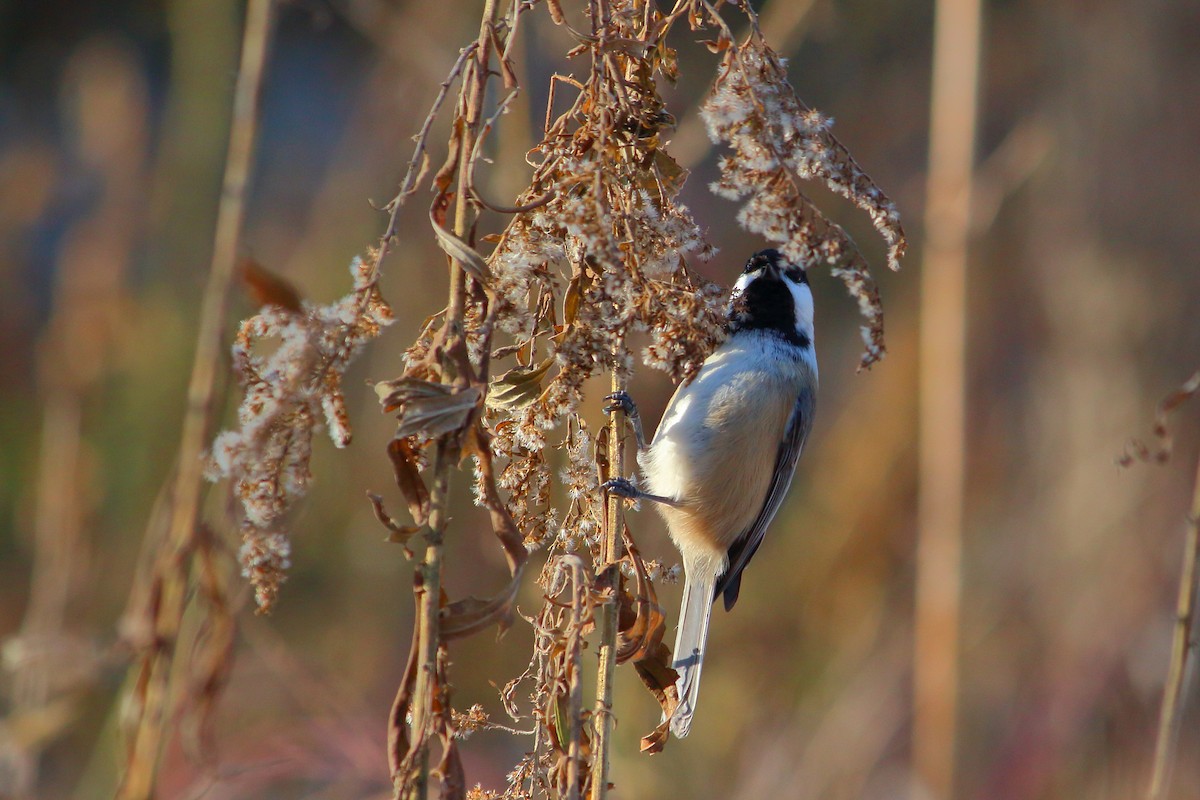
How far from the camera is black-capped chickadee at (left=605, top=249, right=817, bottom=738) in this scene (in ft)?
7.58

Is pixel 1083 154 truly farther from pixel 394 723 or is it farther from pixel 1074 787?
pixel 394 723

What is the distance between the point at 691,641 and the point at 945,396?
2.96 feet

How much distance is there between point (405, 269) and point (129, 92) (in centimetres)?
112

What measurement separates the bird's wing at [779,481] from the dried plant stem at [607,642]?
4.16 ft

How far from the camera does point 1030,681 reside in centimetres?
400

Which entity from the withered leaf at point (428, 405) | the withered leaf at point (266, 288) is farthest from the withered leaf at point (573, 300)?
the withered leaf at point (266, 288)

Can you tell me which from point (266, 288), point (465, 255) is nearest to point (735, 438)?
point (465, 255)

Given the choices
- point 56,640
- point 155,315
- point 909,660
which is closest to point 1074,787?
point 909,660

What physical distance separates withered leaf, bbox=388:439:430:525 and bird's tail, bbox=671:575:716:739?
1.14 metres

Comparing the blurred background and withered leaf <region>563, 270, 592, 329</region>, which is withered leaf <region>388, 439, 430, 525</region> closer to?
withered leaf <region>563, 270, 592, 329</region>

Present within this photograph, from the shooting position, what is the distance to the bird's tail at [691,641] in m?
2.01

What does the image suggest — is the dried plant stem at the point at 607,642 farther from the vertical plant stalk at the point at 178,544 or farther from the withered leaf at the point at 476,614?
the vertical plant stalk at the point at 178,544

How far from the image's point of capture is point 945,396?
247 cm

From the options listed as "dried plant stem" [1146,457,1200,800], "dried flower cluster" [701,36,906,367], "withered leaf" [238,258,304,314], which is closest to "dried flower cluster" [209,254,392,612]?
"withered leaf" [238,258,304,314]
